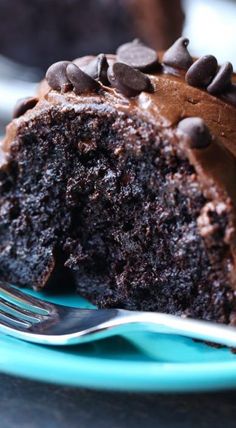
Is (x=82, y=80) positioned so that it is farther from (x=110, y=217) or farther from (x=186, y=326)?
(x=186, y=326)

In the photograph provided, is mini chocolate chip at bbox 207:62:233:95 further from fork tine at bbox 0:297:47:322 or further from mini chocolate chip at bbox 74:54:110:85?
fork tine at bbox 0:297:47:322

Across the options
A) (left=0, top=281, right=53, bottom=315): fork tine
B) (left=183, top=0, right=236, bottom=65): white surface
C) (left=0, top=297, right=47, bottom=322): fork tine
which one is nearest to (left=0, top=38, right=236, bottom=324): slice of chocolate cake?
(left=0, top=281, right=53, bottom=315): fork tine

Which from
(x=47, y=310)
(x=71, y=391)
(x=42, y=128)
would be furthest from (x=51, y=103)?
(x=71, y=391)

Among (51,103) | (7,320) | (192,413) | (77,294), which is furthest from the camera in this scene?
(77,294)

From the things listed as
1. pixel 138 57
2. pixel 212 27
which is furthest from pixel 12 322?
pixel 212 27

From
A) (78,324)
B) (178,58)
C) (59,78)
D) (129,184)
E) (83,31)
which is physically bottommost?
(83,31)

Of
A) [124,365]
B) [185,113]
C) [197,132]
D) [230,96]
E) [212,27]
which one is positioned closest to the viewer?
[124,365]

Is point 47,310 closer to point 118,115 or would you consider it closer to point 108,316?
point 108,316

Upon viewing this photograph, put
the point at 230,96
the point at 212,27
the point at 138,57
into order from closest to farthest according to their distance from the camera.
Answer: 1. the point at 230,96
2. the point at 138,57
3. the point at 212,27
